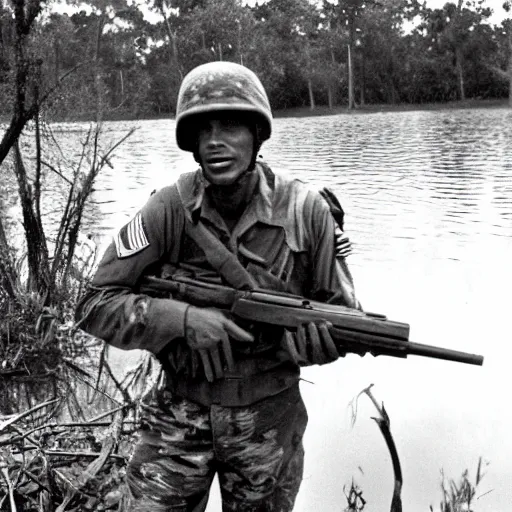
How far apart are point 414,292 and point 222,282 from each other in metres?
6.32

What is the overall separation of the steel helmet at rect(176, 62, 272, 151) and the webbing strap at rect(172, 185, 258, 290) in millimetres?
321

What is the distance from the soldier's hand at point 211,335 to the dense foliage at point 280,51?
4096 millimetres

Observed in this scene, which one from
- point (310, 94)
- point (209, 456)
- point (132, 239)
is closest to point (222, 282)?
point (132, 239)

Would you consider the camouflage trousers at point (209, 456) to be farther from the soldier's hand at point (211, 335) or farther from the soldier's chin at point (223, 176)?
the soldier's chin at point (223, 176)

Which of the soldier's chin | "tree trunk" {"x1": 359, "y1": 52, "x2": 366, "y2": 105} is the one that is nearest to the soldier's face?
the soldier's chin

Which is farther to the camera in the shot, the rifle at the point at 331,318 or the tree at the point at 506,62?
the tree at the point at 506,62

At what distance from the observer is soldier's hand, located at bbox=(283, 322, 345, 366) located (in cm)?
227

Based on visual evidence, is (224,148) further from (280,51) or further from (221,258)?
(280,51)

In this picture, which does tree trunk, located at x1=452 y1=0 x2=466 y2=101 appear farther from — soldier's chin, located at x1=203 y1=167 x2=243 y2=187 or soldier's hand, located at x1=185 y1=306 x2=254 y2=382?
soldier's hand, located at x1=185 y1=306 x2=254 y2=382

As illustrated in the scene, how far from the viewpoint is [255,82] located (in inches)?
97.8

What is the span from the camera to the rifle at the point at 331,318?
2.29 metres

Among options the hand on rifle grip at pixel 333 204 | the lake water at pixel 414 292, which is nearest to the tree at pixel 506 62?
the lake water at pixel 414 292

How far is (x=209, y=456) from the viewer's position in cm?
244

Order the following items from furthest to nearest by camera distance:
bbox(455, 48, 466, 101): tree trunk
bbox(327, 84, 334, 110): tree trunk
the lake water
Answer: bbox(455, 48, 466, 101): tree trunk, bbox(327, 84, 334, 110): tree trunk, the lake water
